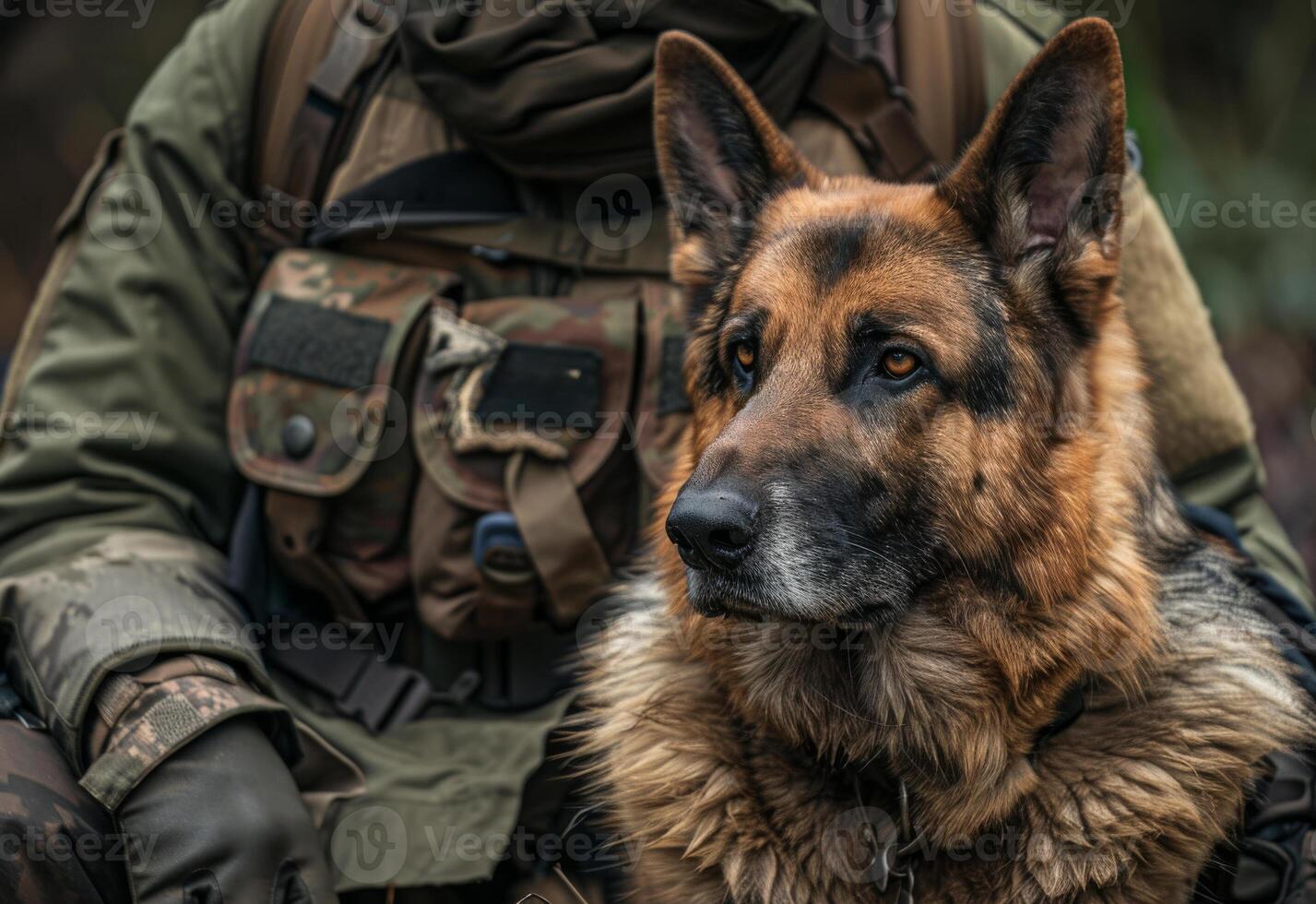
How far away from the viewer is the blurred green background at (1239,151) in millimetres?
4762

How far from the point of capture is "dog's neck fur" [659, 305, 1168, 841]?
2344 millimetres

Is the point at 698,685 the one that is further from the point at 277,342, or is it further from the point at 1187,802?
the point at 277,342

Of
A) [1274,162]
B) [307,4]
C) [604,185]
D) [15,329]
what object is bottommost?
[15,329]

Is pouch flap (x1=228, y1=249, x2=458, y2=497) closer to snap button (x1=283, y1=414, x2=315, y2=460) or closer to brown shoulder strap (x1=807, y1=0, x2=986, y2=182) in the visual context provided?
snap button (x1=283, y1=414, x2=315, y2=460)

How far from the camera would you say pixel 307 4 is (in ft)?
11.6

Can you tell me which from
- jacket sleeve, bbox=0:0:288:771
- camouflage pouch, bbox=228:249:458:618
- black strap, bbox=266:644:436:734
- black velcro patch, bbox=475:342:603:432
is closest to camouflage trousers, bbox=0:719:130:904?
jacket sleeve, bbox=0:0:288:771

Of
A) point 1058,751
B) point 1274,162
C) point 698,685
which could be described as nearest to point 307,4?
point 698,685

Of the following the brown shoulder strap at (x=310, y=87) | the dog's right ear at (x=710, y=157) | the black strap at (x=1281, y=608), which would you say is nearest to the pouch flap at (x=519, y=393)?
the dog's right ear at (x=710, y=157)

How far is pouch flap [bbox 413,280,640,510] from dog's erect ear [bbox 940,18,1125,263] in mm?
1167

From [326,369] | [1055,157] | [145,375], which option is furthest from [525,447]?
[1055,157]

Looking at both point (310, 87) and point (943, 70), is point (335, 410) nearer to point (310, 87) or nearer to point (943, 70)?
point (310, 87)

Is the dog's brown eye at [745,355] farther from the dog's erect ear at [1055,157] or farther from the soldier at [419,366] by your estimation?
the soldier at [419,366]

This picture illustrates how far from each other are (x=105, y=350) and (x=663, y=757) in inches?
76.8

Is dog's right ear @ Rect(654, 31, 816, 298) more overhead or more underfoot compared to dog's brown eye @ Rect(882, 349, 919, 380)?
A: more overhead
